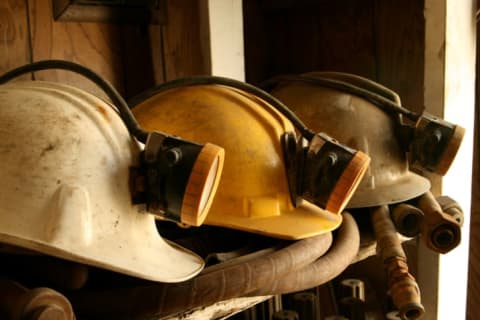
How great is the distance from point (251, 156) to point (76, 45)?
0.48 m

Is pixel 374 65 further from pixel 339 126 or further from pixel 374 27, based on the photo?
pixel 339 126

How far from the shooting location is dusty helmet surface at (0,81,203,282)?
47cm

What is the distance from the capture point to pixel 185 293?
0.52 meters

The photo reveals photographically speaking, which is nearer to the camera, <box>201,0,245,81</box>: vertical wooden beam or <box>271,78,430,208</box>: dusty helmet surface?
<box>271,78,430,208</box>: dusty helmet surface

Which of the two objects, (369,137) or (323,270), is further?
(369,137)

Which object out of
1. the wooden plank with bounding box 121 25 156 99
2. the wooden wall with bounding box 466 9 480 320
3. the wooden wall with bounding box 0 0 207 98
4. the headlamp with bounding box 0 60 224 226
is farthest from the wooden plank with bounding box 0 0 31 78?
the wooden wall with bounding box 466 9 480 320

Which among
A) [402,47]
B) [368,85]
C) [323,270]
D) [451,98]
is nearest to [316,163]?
[323,270]

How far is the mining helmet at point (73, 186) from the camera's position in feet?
1.55

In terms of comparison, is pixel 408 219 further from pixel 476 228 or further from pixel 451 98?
pixel 476 228

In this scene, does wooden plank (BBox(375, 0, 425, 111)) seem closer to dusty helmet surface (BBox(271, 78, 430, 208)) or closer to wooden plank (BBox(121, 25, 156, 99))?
dusty helmet surface (BBox(271, 78, 430, 208))

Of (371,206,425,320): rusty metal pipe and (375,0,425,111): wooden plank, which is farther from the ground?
(375,0,425,111): wooden plank

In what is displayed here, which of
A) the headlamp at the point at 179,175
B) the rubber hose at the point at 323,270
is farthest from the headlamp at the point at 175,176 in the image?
the rubber hose at the point at 323,270

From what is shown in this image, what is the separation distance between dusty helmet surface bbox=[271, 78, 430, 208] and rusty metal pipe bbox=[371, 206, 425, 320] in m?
0.03

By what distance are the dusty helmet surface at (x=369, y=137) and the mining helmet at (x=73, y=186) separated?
39cm
